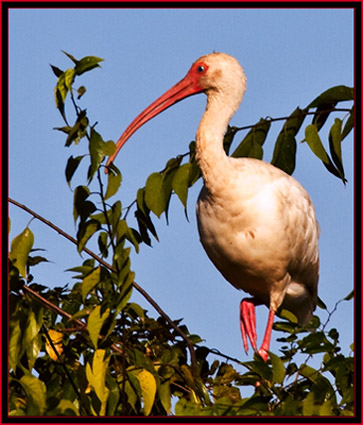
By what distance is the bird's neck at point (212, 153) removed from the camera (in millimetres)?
6070

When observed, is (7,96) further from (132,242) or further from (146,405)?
(146,405)

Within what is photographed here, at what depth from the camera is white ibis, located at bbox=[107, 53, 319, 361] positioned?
6.16 meters

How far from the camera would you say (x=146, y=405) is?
4164 millimetres

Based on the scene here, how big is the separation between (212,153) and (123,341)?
2159mm

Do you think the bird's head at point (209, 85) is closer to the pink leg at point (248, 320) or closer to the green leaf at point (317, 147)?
the green leaf at point (317, 147)

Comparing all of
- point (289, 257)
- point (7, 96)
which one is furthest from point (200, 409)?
point (289, 257)

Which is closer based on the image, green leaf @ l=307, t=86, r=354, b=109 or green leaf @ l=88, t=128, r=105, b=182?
green leaf @ l=88, t=128, r=105, b=182

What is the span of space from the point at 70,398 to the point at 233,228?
2.38 meters

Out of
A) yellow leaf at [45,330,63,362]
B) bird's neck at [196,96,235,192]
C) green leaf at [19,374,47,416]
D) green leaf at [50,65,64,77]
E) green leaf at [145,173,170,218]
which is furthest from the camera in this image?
bird's neck at [196,96,235,192]

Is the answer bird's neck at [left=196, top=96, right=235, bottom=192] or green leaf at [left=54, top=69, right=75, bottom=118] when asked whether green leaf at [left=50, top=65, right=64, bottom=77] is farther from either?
bird's neck at [left=196, top=96, right=235, bottom=192]

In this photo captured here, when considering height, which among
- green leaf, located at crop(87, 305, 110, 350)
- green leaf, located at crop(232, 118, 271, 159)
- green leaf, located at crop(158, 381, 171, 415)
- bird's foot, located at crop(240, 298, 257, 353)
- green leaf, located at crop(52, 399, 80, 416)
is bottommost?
green leaf, located at crop(52, 399, 80, 416)

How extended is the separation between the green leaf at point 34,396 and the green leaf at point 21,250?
1.82ft

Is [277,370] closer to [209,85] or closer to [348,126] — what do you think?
[348,126]

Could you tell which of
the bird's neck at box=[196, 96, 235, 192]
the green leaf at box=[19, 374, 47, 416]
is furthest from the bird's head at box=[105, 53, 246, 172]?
the green leaf at box=[19, 374, 47, 416]
